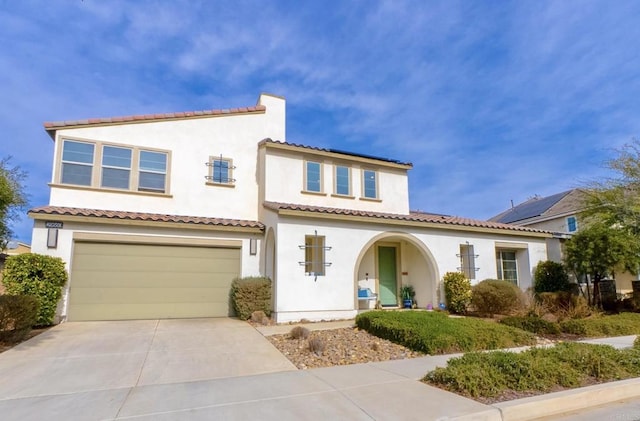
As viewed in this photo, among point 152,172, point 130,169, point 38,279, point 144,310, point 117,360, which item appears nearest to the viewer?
point 117,360

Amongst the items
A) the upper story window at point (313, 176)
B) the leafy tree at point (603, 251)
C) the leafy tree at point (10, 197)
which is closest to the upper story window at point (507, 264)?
the leafy tree at point (603, 251)

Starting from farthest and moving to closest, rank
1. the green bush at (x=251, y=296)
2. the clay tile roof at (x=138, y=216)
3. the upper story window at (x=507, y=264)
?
the upper story window at (x=507, y=264) < the green bush at (x=251, y=296) < the clay tile roof at (x=138, y=216)

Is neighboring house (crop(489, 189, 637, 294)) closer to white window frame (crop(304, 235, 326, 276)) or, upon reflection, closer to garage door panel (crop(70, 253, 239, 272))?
white window frame (crop(304, 235, 326, 276))

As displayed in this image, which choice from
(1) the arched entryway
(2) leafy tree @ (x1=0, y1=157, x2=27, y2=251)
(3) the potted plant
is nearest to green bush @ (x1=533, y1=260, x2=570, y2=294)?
(1) the arched entryway

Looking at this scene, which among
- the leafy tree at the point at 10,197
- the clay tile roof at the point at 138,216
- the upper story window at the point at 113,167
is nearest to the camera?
the leafy tree at the point at 10,197

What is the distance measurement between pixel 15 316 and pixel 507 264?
16804mm

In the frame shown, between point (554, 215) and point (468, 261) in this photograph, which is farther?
point (554, 215)

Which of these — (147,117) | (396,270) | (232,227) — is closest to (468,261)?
(396,270)

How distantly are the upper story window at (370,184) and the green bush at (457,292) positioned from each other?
15.4ft

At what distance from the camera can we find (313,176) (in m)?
15.0

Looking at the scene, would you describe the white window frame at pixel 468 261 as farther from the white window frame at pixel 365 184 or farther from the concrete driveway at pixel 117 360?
the concrete driveway at pixel 117 360

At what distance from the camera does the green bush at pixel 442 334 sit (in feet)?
25.0

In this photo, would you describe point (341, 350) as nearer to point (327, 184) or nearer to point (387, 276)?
point (387, 276)

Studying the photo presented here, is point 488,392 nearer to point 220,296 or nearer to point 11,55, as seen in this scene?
point 220,296
